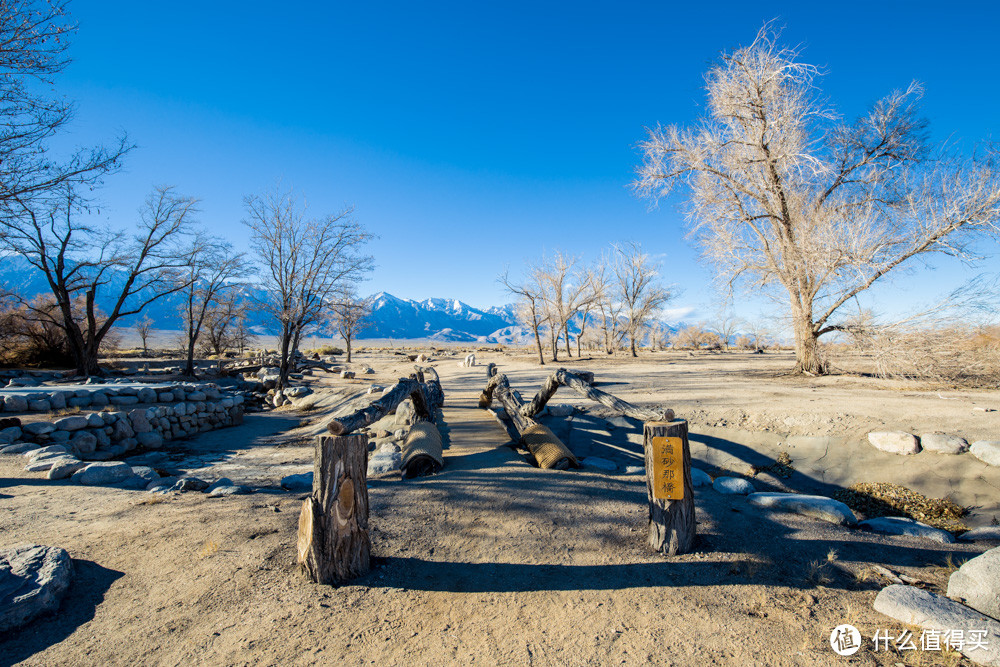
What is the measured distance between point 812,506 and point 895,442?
398 centimetres

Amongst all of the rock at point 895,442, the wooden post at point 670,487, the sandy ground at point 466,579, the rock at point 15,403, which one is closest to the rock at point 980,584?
the sandy ground at point 466,579

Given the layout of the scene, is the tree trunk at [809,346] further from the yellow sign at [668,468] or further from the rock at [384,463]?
the rock at [384,463]

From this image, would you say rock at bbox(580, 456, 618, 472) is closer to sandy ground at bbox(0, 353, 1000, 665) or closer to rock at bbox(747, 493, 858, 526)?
sandy ground at bbox(0, 353, 1000, 665)

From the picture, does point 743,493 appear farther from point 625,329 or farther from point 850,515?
point 625,329

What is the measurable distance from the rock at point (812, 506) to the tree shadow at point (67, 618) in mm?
6308

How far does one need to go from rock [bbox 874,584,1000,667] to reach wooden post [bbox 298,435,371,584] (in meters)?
3.90

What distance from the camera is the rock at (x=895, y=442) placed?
22.2 ft

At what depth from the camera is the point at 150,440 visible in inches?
373

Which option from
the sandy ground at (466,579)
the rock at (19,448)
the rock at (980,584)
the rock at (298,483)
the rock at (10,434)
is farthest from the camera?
the rock at (10,434)

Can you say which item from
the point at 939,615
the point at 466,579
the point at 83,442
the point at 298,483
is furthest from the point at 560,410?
the point at 83,442

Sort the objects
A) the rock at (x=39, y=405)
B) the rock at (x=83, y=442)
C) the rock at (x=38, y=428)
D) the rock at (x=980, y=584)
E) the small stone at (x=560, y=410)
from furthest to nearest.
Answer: the small stone at (x=560, y=410) → the rock at (x=39, y=405) → the rock at (x=83, y=442) → the rock at (x=38, y=428) → the rock at (x=980, y=584)

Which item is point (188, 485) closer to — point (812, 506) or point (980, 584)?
point (812, 506)

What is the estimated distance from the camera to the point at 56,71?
722cm

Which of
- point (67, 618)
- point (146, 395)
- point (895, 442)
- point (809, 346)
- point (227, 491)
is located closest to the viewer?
point (67, 618)
